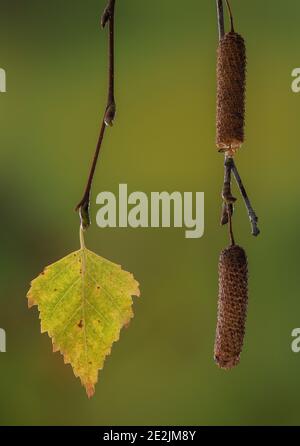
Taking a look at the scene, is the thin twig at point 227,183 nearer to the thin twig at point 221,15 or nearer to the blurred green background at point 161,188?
the thin twig at point 221,15

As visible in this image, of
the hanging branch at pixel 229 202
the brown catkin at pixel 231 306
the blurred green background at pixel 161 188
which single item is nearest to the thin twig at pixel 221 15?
the hanging branch at pixel 229 202

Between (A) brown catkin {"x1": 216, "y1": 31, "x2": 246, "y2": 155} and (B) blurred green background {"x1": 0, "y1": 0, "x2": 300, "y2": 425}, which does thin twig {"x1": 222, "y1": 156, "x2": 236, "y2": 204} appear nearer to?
(A) brown catkin {"x1": 216, "y1": 31, "x2": 246, "y2": 155}

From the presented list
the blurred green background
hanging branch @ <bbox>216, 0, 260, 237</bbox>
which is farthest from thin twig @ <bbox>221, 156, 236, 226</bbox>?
the blurred green background

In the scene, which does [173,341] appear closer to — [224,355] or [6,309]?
[6,309]

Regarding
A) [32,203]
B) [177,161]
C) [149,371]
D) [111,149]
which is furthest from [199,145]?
[149,371]

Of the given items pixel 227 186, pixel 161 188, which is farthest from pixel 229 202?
pixel 161 188

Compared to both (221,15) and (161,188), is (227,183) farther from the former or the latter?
(161,188)
